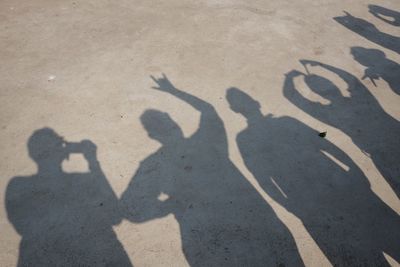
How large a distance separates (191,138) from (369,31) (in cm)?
717

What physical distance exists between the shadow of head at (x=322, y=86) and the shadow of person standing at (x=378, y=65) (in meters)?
1.06

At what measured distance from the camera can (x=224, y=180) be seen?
551 cm

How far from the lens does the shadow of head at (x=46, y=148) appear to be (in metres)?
5.61

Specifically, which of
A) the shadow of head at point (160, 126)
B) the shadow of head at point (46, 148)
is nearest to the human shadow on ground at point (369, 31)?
the shadow of head at point (160, 126)

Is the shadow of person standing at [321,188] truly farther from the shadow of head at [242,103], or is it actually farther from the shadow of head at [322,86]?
the shadow of head at [322,86]

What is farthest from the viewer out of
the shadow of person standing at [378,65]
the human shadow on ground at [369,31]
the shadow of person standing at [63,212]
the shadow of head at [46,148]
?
the human shadow on ground at [369,31]

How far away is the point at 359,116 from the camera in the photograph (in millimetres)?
6969

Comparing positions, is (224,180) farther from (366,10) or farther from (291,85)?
(366,10)

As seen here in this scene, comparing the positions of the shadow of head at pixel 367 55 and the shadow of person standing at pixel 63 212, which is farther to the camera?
the shadow of head at pixel 367 55

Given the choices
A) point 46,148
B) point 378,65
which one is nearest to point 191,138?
point 46,148

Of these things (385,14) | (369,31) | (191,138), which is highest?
(385,14)

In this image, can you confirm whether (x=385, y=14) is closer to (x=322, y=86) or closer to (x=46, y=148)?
(x=322, y=86)

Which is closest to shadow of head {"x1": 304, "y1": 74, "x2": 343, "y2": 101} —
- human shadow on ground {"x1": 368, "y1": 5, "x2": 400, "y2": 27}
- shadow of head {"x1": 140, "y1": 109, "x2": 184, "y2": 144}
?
shadow of head {"x1": 140, "y1": 109, "x2": 184, "y2": 144}

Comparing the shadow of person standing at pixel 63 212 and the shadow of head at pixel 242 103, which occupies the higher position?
the shadow of head at pixel 242 103
